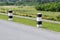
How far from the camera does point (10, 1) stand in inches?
2031

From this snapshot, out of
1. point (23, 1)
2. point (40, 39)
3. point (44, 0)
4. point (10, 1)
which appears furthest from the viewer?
point (10, 1)

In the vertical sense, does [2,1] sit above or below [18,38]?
below

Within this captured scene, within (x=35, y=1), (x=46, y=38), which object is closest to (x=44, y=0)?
(x=35, y=1)

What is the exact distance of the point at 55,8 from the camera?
3203cm

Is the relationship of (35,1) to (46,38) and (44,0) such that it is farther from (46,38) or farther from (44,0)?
(46,38)

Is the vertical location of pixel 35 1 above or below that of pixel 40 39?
below

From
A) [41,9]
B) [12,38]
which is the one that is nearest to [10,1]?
[41,9]

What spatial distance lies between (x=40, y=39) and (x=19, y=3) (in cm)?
3707

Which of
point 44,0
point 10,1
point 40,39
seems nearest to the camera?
point 40,39

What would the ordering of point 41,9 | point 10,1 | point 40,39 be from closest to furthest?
point 40,39 < point 41,9 < point 10,1

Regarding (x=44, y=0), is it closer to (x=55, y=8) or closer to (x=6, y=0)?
(x=55, y=8)

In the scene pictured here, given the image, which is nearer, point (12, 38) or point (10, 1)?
point (12, 38)

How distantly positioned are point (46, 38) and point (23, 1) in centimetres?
3645

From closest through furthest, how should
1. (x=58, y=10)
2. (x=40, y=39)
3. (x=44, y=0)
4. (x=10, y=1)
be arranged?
(x=40, y=39)
(x=58, y=10)
(x=44, y=0)
(x=10, y=1)
